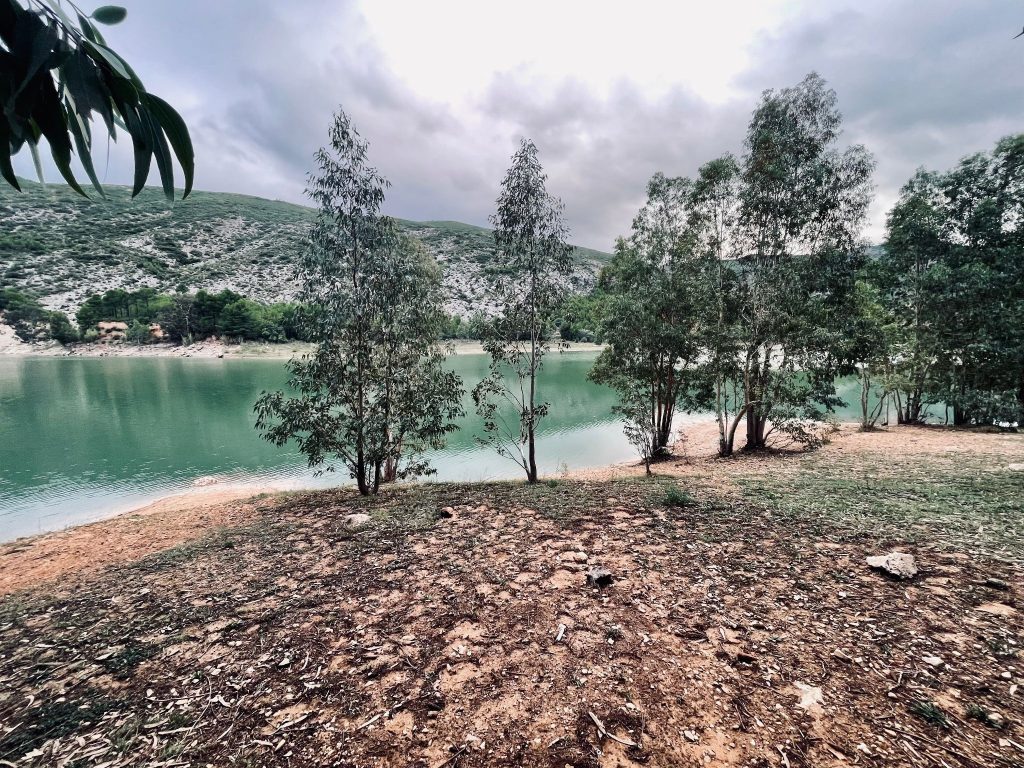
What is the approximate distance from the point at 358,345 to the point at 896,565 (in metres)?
8.14

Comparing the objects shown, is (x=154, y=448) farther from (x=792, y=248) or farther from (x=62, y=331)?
(x=62, y=331)

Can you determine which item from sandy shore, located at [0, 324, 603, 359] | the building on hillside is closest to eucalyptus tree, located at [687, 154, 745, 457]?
sandy shore, located at [0, 324, 603, 359]

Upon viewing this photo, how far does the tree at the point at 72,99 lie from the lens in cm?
128

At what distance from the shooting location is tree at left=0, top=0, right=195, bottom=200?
128cm

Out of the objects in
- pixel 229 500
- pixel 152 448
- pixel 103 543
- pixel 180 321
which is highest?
pixel 180 321

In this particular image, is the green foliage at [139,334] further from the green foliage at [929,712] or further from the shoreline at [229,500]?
the green foliage at [929,712]

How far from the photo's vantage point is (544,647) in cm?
312

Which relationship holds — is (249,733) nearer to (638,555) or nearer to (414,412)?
(638,555)

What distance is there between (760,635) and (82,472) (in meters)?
21.4

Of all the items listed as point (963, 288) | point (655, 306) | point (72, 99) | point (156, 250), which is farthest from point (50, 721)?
point (156, 250)

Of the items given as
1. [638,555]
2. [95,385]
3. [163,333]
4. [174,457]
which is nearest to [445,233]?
[163,333]

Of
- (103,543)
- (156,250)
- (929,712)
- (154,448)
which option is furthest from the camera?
(156,250)

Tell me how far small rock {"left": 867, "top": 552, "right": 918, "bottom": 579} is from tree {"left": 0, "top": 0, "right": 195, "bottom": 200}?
5.64m

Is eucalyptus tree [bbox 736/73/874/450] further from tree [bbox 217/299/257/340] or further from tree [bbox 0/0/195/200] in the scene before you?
tree [bbox 217/299/257/340]
